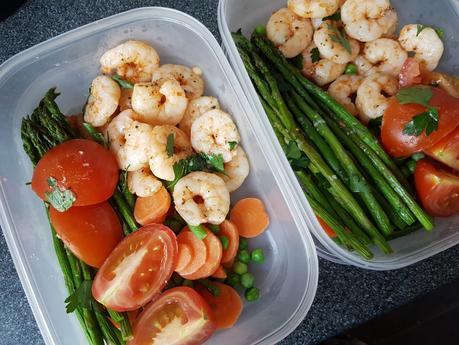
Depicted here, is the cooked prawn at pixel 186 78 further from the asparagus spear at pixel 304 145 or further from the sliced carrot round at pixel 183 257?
the sliced carrot round at pixel 183 257

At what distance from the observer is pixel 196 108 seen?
1661 mm

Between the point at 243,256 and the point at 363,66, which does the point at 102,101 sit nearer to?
the point at 243,256

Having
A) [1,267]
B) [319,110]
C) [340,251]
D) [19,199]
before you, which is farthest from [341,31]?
[1,267]

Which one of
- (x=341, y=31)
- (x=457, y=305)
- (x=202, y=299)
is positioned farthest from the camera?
(x=457, y=305)

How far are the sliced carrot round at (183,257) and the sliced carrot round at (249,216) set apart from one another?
7.3 inches

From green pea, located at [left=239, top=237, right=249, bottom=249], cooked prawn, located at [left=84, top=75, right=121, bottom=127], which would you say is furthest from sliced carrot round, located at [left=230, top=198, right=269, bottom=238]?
cooked prawn, located at [left=84, top=75, right=121, bottom=127]

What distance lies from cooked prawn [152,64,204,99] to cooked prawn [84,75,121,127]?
0.39 ft

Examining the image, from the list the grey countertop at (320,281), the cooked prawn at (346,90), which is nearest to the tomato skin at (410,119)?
the cooked prawn at (346,90)

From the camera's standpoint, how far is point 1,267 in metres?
1.70

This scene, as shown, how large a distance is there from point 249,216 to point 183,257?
0.24m

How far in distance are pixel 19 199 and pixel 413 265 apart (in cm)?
113

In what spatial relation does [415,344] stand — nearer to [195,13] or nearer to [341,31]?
[341,31]

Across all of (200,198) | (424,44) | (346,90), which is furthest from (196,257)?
(424,44)

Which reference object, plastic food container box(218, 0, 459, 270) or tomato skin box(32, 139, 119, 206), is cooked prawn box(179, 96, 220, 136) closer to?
plastic food container box(218, 0, 459, 270)
